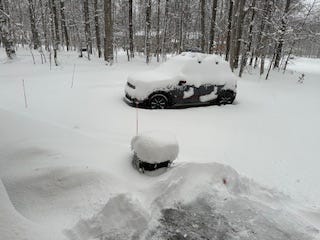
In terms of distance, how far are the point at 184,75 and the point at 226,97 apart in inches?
78.5

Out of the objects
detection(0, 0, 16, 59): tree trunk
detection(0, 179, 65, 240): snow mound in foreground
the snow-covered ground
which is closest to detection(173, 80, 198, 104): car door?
the snow-covered ground

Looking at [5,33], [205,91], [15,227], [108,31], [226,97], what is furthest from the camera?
[108,31]

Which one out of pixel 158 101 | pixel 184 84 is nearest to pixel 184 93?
pixel 184 84

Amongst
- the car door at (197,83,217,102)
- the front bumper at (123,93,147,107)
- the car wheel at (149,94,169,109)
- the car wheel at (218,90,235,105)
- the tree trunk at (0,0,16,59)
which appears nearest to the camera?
the front bumper at (123,93,147,107)

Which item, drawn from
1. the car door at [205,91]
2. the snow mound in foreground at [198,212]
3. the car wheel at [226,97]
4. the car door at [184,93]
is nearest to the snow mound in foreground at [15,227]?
the snow mound in foreground at [198,212]

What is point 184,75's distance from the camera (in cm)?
977

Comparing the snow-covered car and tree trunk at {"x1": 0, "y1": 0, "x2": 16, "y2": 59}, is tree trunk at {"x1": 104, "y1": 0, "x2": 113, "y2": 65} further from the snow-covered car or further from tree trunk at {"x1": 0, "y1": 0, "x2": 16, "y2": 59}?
the snow-covered car

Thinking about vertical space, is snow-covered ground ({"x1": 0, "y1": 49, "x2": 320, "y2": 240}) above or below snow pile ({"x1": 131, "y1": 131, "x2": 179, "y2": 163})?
below

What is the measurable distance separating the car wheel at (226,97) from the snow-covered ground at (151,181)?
2214mm

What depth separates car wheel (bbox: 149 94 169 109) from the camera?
9.30m

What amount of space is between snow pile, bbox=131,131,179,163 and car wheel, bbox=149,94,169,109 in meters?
4.39

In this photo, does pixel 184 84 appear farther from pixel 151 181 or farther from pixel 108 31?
pixel 108 31

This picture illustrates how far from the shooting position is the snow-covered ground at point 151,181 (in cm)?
380

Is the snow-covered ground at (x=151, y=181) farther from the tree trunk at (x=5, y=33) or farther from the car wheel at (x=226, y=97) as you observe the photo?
the tree trunk at (x=5, y=33)
